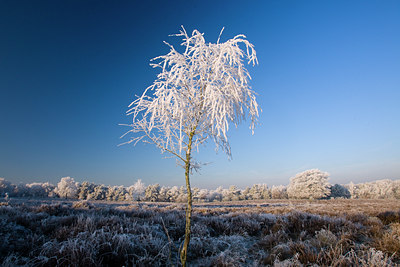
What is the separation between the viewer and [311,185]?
53625 millimetres

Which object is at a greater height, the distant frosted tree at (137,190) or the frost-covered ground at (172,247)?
the frost-covered ground at (172,247)

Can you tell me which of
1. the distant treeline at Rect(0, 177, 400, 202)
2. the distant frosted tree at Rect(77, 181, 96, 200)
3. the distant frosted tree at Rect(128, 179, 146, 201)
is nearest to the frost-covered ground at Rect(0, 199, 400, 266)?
the distant treeline at Rect(0, 177, 400, 202)

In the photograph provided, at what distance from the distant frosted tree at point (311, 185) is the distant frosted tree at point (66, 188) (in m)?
82.5

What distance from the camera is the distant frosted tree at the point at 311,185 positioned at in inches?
2028

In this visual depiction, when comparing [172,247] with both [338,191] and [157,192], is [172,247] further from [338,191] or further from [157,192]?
[338,191]

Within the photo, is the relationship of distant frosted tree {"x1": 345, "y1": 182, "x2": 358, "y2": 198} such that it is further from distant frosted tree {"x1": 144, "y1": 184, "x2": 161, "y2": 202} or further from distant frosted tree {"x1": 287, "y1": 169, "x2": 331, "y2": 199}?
distant frosted tree {"x1": 144, "y1": 184, "x2": 161, "y2": 202}

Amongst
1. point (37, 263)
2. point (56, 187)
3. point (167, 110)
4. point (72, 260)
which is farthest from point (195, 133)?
point (56, 187)

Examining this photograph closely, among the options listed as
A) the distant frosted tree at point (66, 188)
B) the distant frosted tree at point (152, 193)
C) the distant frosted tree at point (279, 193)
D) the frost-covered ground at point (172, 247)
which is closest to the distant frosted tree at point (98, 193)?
the distant frosted tree at point (66, 188)

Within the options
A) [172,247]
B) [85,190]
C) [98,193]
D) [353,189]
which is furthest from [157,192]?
[353,189]

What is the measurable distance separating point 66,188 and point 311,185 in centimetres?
8855

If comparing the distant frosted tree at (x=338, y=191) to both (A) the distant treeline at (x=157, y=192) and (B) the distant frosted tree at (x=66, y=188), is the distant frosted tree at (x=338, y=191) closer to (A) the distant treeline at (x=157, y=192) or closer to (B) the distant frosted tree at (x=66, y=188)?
(A) the distant treeline at (x=157, y=192)

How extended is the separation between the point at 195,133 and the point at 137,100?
1323 millimetres

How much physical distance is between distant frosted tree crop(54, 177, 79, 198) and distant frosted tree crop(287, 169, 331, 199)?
8255 centimetres

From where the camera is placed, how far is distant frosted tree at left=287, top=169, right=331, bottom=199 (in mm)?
51500
